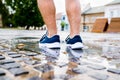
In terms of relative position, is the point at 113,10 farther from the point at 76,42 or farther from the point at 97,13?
the point at 76,42

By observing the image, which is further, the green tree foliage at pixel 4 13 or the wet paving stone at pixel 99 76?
the green tree foliage at pixel 4 13

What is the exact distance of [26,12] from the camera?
26.2m

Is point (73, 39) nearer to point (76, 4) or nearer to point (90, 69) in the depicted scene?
point (76, 4)

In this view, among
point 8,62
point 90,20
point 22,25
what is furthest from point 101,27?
point 90,20

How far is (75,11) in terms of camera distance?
A: 2.19 m

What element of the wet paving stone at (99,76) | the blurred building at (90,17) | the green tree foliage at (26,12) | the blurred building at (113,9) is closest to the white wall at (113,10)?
the blurred building at (113,9)

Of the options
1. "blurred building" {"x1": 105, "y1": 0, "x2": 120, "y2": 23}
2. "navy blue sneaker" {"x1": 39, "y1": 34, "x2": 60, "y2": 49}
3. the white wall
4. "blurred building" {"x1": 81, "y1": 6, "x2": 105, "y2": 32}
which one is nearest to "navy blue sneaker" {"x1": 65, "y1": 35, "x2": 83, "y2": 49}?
"navy blue sneaker" {"x1": 39, "y1": 34, "x2": 60, "y2": 49}

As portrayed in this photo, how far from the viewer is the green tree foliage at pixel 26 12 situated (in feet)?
84.4

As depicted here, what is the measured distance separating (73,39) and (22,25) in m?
25.2

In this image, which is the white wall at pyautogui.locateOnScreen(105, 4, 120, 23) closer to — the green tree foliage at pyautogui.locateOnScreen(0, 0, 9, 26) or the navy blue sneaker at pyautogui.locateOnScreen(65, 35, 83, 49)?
the green tree foliage at pyautogui.locateOnScreen(0, 0, 9, 26)

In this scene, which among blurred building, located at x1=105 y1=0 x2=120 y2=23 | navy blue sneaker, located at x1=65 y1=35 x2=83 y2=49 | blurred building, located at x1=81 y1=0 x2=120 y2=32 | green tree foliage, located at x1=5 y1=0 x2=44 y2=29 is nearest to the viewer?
navy blue sneaker, located at x1=65 y1=35 x2=83 y2=49

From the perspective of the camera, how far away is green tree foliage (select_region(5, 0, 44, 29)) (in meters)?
25.7

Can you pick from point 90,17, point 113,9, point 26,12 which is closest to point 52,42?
point 26,12

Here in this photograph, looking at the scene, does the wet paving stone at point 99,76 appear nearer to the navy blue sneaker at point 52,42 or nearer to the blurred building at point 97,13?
the navy blue sneaker at point 52,42
